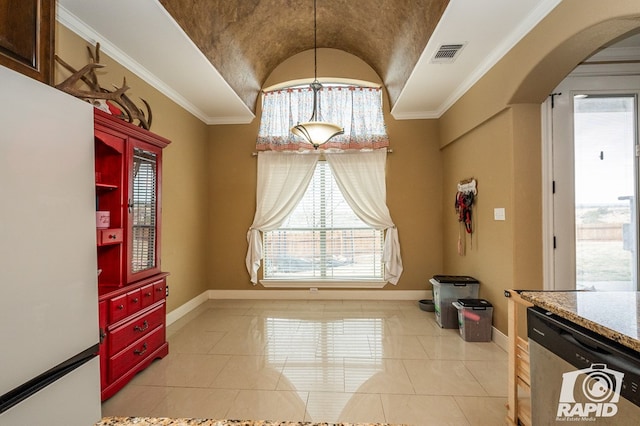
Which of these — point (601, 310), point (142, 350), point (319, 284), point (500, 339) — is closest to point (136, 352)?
point (142, 350)

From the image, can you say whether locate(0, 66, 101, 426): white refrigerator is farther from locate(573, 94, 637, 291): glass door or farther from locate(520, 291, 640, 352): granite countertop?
locate(573, 94, 637, 291): glass door

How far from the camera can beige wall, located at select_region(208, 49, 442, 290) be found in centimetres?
454

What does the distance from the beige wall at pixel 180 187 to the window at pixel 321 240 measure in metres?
1.06

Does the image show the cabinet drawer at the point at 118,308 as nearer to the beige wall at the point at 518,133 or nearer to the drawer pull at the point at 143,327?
the drawer pull at the point at 143,327

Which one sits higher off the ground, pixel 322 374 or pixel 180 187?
pixel 180 187

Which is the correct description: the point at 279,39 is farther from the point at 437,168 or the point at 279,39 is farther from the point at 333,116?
the point at 437,168

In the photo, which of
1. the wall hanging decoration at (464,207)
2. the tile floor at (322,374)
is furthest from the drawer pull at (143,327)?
the wall hanging decoration at (464,207)

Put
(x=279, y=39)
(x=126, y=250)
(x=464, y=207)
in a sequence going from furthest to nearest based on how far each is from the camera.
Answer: (x=279, y=39) < (x=464, y=207) < (x=126, y=250)

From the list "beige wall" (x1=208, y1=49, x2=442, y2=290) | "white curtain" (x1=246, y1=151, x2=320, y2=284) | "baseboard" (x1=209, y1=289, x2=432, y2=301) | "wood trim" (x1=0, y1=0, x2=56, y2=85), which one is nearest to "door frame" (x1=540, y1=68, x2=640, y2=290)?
"beige wall" (x1=208, y1=49, x2=442, y2=290)

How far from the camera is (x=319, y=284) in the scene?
464cm

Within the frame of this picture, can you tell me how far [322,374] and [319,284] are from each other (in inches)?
86.5

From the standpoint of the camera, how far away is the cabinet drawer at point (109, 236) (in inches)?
81.0

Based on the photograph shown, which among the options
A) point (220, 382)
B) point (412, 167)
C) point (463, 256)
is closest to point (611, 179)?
point (463, 256)

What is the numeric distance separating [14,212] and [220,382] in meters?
2.01
